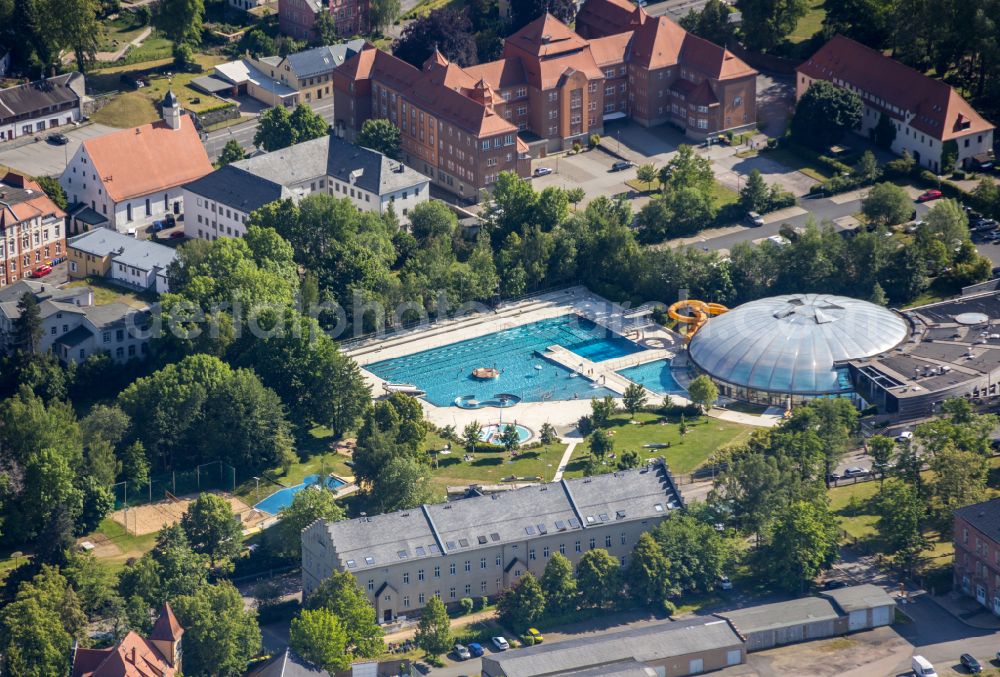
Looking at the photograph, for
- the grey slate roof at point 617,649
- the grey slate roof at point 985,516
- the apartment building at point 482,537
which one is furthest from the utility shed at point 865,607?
the apartment building at point 482,537

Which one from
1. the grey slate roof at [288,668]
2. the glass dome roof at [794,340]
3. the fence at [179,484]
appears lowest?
the fence at [179,484]

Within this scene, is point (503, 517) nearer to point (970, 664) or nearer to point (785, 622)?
point (785, 622)

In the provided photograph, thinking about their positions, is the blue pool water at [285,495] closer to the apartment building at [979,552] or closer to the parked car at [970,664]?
the apartment building at [979,552]

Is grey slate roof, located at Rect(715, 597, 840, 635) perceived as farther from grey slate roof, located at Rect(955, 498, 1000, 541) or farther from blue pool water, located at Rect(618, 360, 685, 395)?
blue pool water, located at Rect(618, 360, 685, 395)

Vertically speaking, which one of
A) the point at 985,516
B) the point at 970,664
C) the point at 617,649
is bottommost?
the point at 970,664

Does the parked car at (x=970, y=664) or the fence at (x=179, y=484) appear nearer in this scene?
the parked car at (x=970, y=664)

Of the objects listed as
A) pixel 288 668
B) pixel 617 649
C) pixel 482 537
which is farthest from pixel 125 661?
pixel 617 649

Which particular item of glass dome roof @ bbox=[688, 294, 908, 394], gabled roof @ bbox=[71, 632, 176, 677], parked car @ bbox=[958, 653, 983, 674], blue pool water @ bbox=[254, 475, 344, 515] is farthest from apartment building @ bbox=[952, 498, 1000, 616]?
gabled roof @ bbox=[71, 632, 176, 677]
